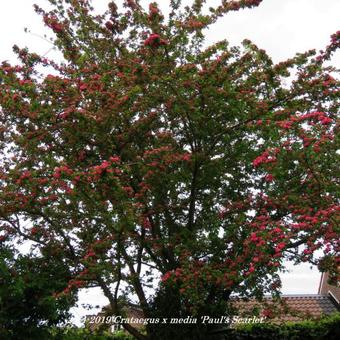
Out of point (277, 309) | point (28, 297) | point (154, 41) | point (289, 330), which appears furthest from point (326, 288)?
point (154, 41)

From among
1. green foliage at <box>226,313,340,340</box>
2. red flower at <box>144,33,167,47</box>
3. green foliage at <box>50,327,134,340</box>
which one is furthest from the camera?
green foliage at <box>226,313,340,340</box>

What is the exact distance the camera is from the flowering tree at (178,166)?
29.0 feet

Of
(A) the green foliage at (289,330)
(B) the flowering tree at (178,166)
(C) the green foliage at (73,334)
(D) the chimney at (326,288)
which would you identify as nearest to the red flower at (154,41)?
(B) the flowering tree at (178,166)

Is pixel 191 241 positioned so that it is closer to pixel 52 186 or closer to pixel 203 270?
pixel 203 270

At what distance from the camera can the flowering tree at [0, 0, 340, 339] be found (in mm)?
8844

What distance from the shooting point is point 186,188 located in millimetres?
11219

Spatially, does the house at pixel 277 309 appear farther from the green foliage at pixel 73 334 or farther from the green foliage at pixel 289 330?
the green foliage at pixel 289 330

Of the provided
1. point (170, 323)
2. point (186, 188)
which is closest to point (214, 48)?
point (186, 188)

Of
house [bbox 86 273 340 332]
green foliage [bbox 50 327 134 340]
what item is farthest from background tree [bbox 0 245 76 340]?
house [bbox 86 273 340 332]

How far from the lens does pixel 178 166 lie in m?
10.3

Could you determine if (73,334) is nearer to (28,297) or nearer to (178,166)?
(28,297)

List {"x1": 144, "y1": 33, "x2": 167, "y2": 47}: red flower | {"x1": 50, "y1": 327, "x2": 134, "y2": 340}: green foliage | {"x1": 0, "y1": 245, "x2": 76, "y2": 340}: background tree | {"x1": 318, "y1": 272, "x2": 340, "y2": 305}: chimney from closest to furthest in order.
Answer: {"x1": 144, "y1": 33, "x2": 167, "y2": 47}: red flower < {"x1": 0, "y1": 245, "x2": 76, "y2": 340}: background tree < {"x1": 50, "y1": 327, "x2": 134, "y2": 340}: green foliage < {"x1": 318, "y1": 272, "x2": 340, "y2": 305}: chimney

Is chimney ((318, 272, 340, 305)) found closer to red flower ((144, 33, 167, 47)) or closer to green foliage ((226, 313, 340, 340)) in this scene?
green foliage ((226, 313, 340, 340))

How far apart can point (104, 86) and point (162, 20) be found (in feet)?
6.14
